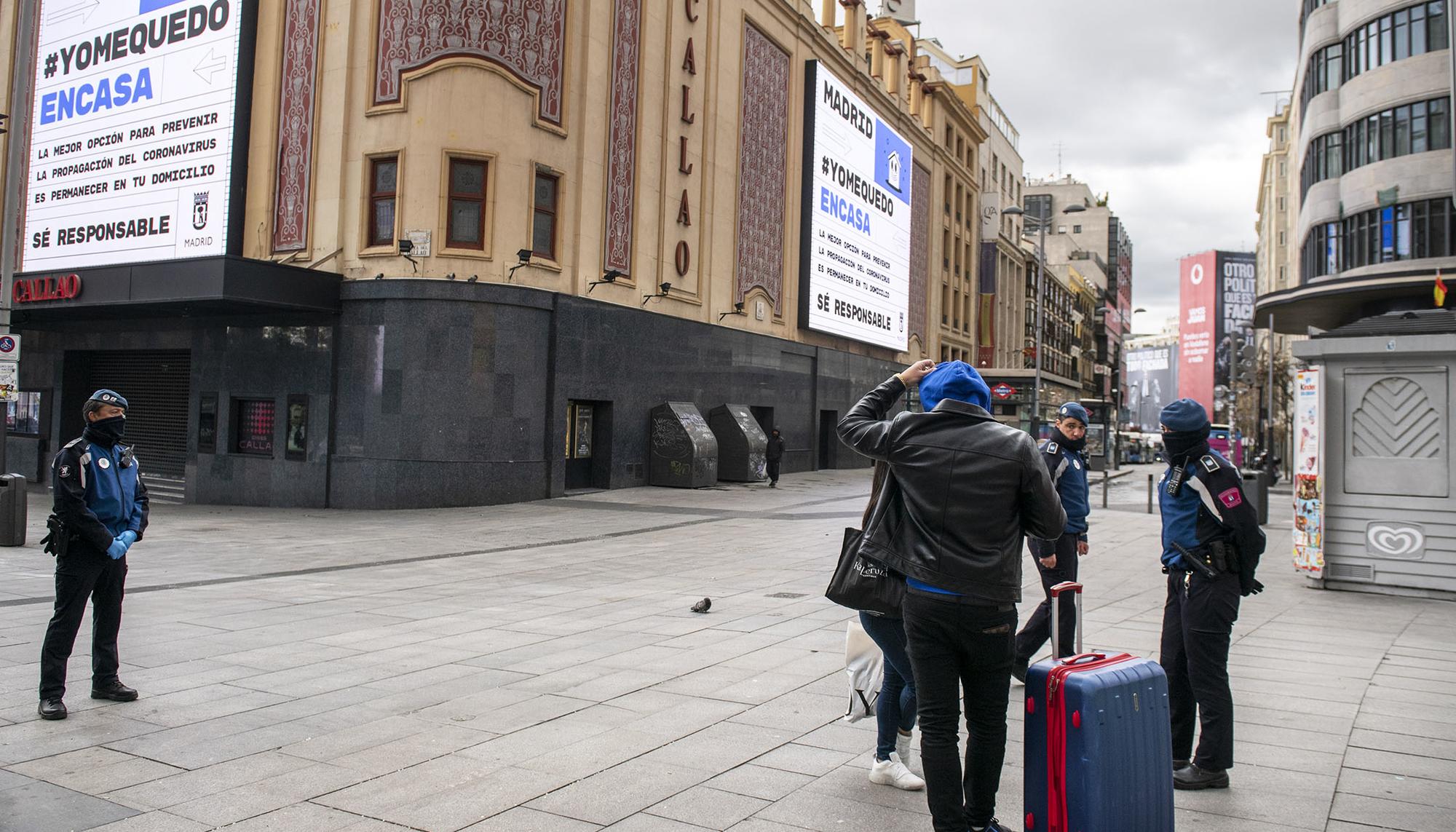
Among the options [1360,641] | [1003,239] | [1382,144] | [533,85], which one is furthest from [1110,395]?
[1360,641]

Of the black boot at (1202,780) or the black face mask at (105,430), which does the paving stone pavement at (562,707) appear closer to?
the black boot at (1202,780)

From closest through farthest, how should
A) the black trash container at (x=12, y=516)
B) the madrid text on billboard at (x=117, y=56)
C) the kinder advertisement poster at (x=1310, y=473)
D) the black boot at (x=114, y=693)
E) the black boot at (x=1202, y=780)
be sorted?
the black boot at (x=1202, y=780) → the black boot at (x=114, y=693) → the kinder advertisement poster at (x=1310, y=473) → the black trash container at (x=12, y=516) → the madrid text on billboard at (x=117, y=56)

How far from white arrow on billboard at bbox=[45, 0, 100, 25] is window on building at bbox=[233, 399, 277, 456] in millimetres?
11084

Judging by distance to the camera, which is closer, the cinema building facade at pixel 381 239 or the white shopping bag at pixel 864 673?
the white shopping bag at pixel 864 673

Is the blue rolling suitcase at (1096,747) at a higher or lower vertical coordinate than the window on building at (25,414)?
lower

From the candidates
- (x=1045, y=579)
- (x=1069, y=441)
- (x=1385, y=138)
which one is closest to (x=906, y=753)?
(x=1045, y=579)

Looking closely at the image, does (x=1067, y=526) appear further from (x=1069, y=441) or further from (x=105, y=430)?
(x=105, y=430)

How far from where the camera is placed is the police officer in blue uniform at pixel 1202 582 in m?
4.64

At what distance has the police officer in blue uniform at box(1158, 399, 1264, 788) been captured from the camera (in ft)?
15.2

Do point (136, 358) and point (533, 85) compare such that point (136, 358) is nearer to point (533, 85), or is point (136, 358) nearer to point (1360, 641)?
point (533, 85)

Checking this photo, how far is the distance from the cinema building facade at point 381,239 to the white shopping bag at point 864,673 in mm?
15993

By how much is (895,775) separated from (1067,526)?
2558mm

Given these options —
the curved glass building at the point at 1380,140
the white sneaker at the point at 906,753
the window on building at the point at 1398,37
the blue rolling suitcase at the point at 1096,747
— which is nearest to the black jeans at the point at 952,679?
the blue rolling suitcase at the point at 1096,747

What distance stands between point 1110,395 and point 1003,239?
63519 mm
